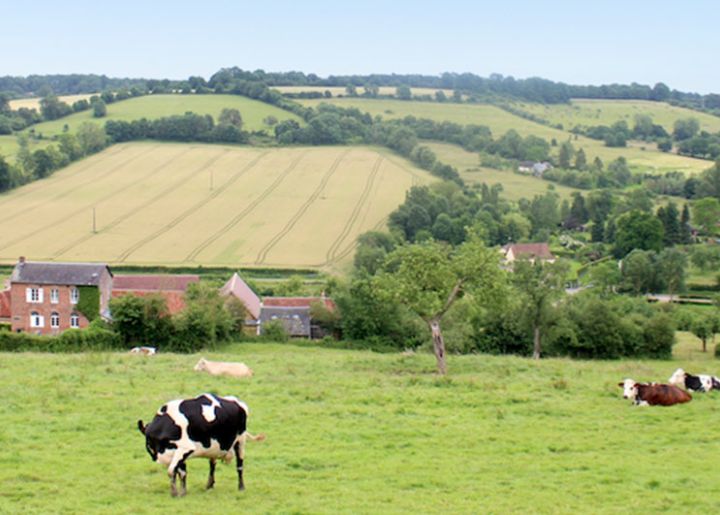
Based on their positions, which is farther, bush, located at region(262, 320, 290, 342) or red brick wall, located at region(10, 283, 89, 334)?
red brick wall, located at region(10, 283, 89, 334)

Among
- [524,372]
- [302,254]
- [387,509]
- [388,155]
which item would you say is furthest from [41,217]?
[387,509]

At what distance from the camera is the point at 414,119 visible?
18025cm

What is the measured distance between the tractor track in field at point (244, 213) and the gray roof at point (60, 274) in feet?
107

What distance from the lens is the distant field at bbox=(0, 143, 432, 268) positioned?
9475 cm

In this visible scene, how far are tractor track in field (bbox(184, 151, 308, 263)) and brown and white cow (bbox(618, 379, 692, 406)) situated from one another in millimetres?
71775

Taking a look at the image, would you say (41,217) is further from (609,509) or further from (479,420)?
(609,509)

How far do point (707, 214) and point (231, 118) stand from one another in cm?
8352

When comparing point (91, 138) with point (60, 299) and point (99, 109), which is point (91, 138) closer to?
point (99, 109)

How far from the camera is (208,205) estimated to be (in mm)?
116125

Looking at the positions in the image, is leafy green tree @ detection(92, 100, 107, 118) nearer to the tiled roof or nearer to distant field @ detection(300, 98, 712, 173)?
distant field @ detection(300, 98, 712, 173)

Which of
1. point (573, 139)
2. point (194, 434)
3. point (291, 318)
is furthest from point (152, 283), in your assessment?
point (573, 139)

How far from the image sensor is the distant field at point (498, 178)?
134 metres

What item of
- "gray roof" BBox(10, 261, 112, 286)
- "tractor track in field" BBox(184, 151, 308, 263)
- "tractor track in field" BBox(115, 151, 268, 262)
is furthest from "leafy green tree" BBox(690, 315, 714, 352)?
"tractor track in field" BBox(115, 151, 268, 262)

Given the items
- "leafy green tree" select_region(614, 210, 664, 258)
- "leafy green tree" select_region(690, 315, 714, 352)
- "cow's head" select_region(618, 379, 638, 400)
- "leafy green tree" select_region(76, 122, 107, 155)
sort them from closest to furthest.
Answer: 1. "cow's head" select_region(618, 379, 638, 400)
2. "leafy green tree" select_region(690, 315, 714, 352)
3. "leafy green tree" select_region(614, 210, 664, 258)
4. "leafy green tree" select_region(76, 122, 107, 155)
